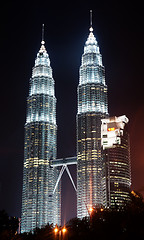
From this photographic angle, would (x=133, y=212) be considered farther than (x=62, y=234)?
No

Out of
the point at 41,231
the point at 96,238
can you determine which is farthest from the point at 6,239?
the point at 96,238

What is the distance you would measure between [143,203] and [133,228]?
6.20 m

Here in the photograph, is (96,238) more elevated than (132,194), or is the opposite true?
(132,194)

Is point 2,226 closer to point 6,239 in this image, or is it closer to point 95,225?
point 6,239

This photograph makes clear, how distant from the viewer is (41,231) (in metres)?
97.9

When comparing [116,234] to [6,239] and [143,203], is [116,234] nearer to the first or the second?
[143,203]

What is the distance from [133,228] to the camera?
5362cm

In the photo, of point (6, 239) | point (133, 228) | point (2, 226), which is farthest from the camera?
point (2, 226)

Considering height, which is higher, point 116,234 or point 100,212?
point 100,212

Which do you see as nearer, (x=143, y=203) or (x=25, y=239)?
(x=143, y=203)

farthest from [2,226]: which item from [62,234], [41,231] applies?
[62,234]

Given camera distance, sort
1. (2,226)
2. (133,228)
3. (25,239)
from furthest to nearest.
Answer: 1. (2,226)
2. (25,239)
3. (133,228)

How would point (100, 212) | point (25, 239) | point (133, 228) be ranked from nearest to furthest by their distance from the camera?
1. point (133, 228)
2. point (100, 212)
3. point (25, 239)

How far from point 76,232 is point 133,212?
1965 centimetres
